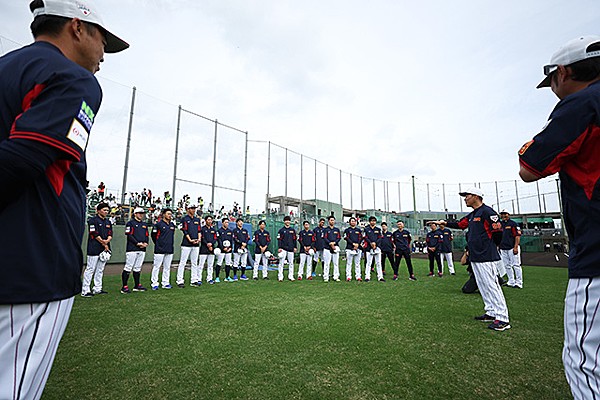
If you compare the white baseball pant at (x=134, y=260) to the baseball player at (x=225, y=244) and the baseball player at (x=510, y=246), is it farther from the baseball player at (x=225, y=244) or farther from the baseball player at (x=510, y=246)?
the baseball player at (x=510, y=246)

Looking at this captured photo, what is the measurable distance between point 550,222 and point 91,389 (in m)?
46.7

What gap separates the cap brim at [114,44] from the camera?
1568 millimetres

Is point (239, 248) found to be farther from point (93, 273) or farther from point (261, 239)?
point (93, 273)

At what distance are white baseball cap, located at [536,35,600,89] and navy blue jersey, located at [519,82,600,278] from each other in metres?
0.19

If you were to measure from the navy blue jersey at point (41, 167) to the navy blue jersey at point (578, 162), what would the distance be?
2215mm

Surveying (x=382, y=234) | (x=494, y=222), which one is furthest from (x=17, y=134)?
(x=382, y=234)

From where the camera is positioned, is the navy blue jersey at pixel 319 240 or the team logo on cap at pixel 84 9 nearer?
the team logo on cap at pixel 84 9

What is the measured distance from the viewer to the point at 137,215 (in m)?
8.91

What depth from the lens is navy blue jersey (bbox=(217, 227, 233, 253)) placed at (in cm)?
1154

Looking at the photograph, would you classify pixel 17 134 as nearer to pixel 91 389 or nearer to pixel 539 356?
pixel 91 389

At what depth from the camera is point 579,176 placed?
154 cm

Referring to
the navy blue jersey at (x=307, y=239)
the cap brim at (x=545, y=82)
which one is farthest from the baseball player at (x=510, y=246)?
the cap brim at (x=545, y=82)

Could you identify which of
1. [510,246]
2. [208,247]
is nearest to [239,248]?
[208,247]

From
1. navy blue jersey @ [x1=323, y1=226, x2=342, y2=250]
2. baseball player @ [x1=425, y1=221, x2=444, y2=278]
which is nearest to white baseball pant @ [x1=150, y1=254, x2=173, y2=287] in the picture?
navy blue jersey @ [x1=323, y1=226, x2=342, y2=250]
